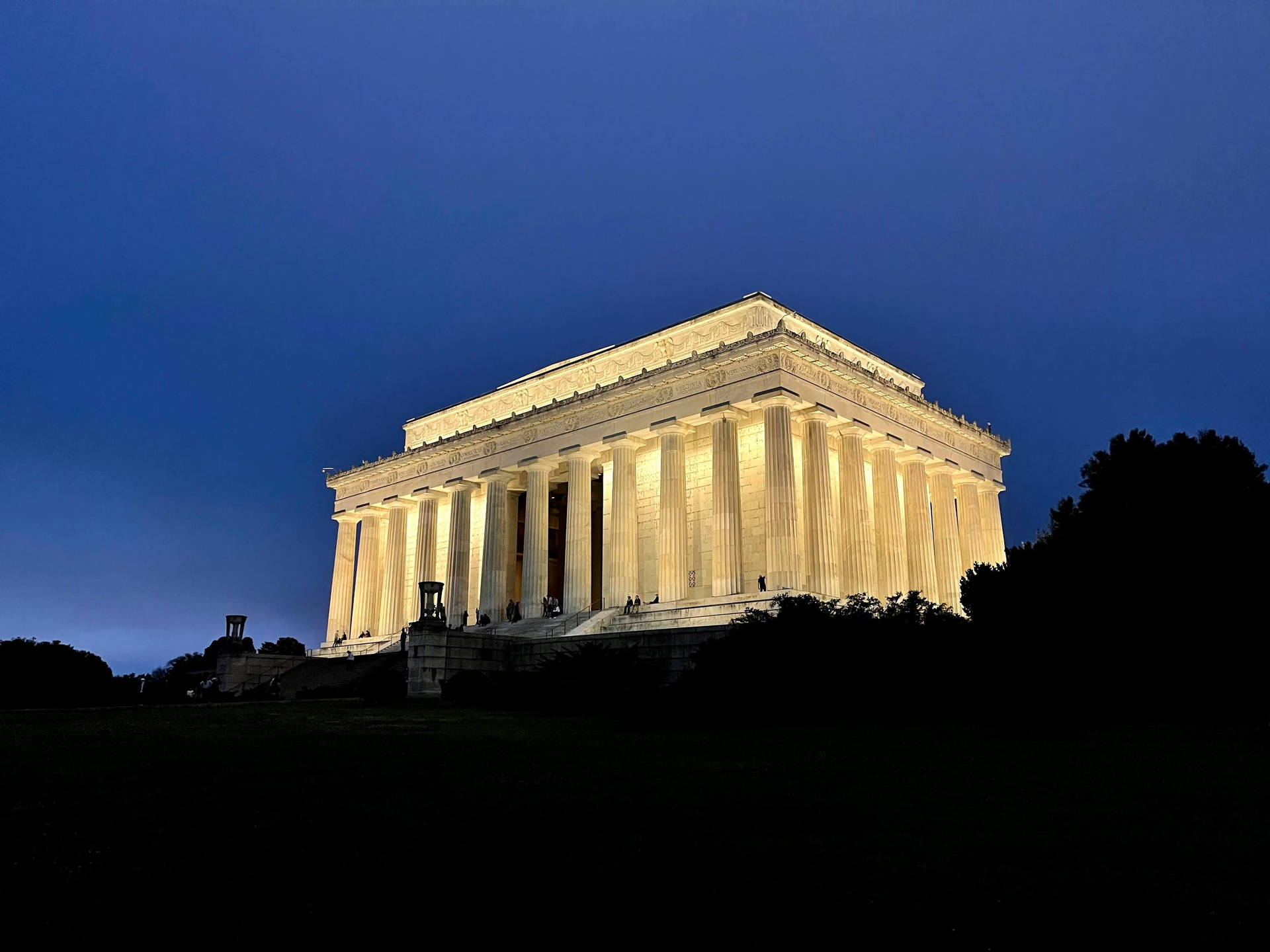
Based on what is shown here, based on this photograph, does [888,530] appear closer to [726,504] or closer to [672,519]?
[726,504]

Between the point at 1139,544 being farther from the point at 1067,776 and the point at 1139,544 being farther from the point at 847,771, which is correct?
the point at 847,771

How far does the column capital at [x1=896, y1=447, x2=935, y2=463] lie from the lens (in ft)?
161

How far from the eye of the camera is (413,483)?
60000 mm


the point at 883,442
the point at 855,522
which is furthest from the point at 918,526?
the point at 855,522

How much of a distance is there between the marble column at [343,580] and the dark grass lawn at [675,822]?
47.9 metres

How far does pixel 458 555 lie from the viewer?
184ft

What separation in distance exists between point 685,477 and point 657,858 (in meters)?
41.8

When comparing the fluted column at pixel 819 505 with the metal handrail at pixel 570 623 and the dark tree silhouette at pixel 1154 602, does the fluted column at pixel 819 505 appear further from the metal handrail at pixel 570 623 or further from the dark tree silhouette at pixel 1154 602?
the dark tree silhouette at pixel 1154 602

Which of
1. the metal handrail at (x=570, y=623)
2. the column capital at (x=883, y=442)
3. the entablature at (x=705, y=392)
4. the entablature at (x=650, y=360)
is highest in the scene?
the entablature at (x=650, y=360)

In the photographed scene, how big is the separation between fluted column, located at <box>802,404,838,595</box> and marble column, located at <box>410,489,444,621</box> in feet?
81.3

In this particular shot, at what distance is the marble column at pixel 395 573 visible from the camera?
192 feet

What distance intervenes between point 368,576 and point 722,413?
30.6 metres

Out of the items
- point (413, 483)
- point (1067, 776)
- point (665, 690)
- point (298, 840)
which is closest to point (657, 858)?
point (298, 840)

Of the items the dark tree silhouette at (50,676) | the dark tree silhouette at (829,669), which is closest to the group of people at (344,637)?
the dark tree silhouette at (50,676)
